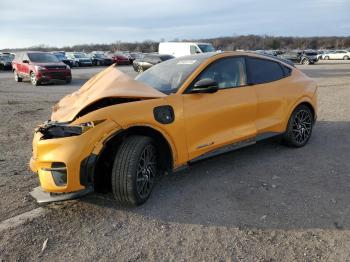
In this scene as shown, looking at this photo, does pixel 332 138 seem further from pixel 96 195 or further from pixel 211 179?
pixel 96 195

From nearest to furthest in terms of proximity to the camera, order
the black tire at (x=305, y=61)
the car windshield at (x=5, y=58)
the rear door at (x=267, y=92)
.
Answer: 1. the rear door at (x=267, y=92)
2. the car windshield at (x=5, y=58)
3. the black tire at (x=305, y=61)

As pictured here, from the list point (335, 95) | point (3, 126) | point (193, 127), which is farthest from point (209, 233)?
point (335, 95)

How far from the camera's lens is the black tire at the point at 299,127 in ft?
20.5

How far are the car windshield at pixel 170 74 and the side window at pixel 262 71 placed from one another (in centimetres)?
89

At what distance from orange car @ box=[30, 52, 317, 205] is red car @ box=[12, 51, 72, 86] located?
14790mm

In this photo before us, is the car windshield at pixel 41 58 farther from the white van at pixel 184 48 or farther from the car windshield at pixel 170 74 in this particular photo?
the car windshield at pixel 170 74

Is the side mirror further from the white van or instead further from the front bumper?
the white van

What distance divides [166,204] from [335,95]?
10.7m

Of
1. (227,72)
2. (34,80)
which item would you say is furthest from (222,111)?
(34,80)

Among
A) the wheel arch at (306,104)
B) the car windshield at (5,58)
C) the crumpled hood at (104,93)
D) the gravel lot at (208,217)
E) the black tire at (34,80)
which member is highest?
the crumpled hood at (104,93)

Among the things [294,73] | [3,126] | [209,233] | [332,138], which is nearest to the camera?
[209,233]

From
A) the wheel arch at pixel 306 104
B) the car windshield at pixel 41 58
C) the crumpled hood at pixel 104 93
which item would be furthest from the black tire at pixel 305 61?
the crumpled hood at pixel 104 93

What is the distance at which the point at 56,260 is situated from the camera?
10.9ft

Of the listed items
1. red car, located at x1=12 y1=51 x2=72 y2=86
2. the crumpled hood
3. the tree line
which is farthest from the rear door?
the tree line
